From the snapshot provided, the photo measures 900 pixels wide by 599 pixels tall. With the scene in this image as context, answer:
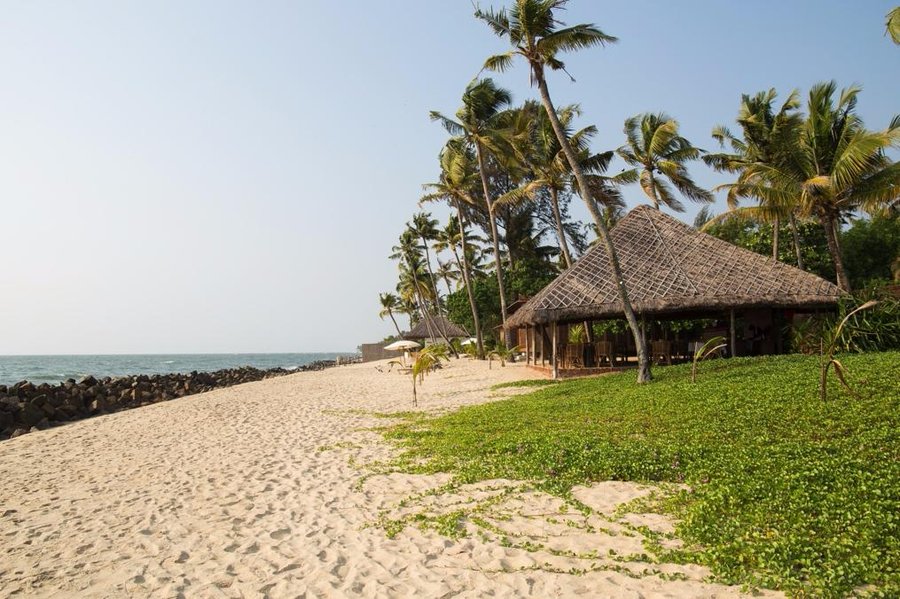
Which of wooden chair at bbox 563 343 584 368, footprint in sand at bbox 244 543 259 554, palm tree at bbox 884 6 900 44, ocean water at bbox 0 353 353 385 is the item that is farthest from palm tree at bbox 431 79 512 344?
ocean water at bbox 0 353 353 385

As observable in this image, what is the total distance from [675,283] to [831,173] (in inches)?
233

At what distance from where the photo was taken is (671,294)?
15094 mm

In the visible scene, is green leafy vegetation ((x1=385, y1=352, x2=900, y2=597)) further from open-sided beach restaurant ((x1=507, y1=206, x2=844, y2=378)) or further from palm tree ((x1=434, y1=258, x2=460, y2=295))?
palm tree ((x1=434, y1=258, x2=460, y2=295))

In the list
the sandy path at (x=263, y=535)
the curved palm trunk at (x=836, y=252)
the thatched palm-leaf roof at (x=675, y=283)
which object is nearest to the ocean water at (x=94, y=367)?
the thatched palm-leaf roof at (x=675, y=283)

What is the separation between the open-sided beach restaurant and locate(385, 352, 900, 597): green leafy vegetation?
13.4 feet

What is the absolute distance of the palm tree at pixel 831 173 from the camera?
15.9 m

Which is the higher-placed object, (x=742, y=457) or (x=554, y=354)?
(x=554, y=354)

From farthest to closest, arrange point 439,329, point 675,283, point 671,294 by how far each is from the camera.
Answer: point 439,329 → point 675,283 → point 671,294

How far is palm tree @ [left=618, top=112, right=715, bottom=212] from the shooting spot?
69.5 feet

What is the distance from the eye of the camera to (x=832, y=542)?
3594mm

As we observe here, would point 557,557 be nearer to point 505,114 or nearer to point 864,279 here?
point 505,114

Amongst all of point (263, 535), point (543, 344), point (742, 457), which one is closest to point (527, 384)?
point (543, 344)

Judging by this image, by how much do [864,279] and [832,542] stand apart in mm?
27225

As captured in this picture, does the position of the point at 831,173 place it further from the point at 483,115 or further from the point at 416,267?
the point at 416,267
